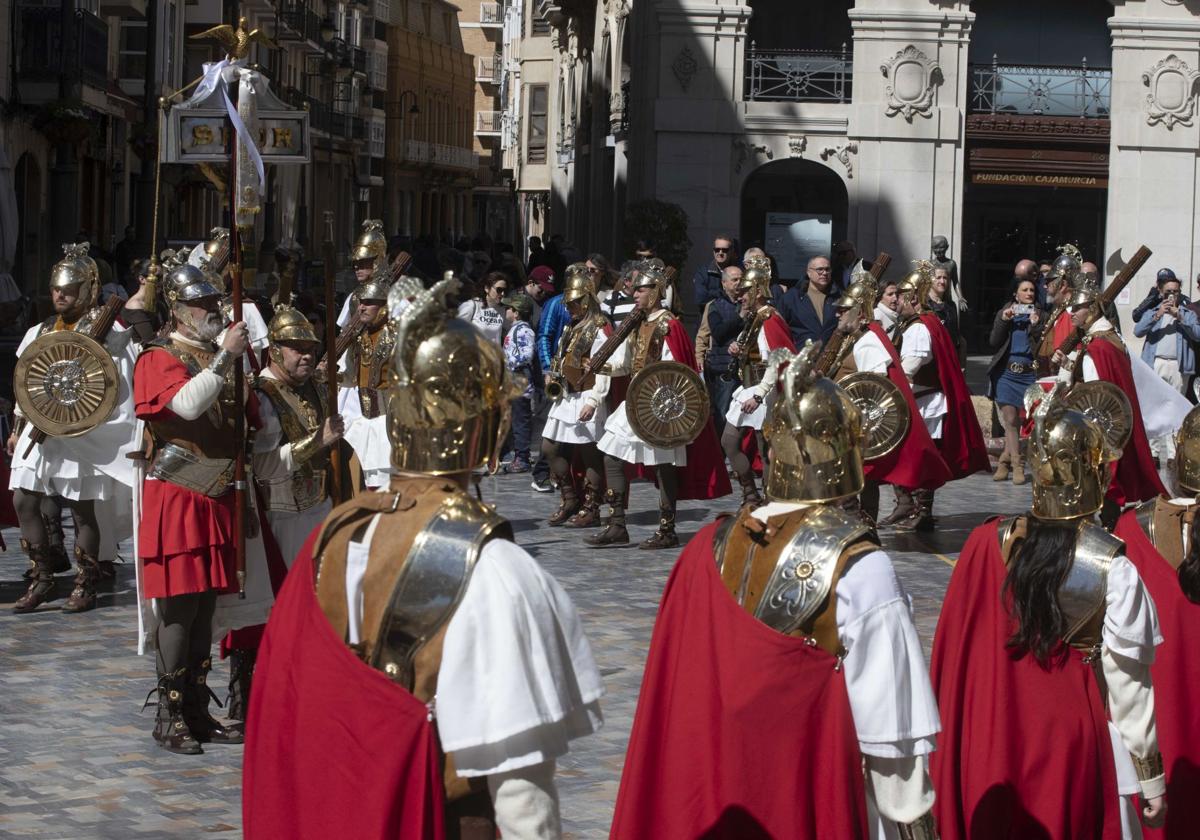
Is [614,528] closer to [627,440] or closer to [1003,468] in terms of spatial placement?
[627,440]

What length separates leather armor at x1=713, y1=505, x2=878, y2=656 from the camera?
4422 mm

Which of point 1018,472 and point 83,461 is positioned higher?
point 83,461

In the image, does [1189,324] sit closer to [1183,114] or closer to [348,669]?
[1183,114]

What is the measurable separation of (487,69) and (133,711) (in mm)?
99474

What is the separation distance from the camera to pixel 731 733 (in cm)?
460

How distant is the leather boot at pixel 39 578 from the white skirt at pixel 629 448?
3628mm

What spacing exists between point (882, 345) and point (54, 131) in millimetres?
19140

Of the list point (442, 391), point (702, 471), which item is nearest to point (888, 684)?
point (442, 391)

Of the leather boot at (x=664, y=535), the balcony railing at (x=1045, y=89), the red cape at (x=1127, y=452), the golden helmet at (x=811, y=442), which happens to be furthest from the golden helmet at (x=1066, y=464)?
the balcony railing at (x=1045, y=89)

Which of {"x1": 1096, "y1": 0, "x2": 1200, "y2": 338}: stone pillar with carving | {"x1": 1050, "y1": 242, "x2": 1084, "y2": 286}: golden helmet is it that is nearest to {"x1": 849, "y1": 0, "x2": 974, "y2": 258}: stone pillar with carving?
{"x1": 1096, "y1": 0, "x2": 1200, "y2": 338}: stone pillar with carving

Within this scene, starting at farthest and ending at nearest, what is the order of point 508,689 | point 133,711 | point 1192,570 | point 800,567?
point 133,711 → point 1192,570 → point 800,567 → point 508,689

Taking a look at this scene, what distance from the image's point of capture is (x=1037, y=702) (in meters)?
5.25

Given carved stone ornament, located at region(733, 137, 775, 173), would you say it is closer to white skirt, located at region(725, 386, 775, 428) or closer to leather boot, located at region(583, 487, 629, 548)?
white skirt, located at region(725, 386, 775, 428)

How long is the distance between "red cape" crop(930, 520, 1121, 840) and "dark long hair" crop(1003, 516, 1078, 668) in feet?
0.15
